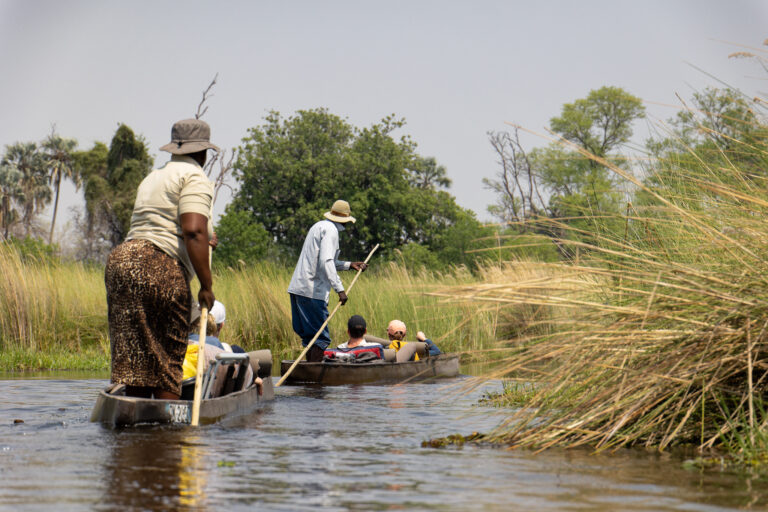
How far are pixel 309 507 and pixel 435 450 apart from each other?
6.64 ft

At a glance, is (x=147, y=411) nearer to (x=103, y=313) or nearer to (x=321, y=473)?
(x=321, y=473)

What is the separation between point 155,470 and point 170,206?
2.30 meters

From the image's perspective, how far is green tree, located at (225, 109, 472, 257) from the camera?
180ft

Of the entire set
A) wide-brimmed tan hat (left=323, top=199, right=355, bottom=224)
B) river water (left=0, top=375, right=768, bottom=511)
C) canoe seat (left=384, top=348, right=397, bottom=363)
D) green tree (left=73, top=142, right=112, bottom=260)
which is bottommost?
river water (left=0, top=375, right=768, bottom=511)

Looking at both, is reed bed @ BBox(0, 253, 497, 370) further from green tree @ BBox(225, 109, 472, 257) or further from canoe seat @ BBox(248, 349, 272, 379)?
green tree @ BBox(225, 109, 472, 257)

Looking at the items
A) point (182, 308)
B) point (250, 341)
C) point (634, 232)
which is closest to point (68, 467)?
point (182, 308)

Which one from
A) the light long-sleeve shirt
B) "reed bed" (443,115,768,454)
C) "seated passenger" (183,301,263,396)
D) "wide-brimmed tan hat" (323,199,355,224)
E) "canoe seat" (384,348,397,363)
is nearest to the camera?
"reed bed" (443,115,768,454)

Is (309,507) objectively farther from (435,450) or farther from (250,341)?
(250,341)

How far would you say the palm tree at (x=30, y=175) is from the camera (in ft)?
205

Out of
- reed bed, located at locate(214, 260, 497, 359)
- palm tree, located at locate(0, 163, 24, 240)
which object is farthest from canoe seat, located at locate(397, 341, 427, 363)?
palm tree, located at locate(0, 163, 24, 240)

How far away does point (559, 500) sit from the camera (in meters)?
4.64

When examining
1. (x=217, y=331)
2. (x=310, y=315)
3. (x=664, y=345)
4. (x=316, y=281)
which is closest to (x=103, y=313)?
(x=310, y=315)

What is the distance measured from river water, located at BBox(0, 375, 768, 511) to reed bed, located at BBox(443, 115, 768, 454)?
1.09 feet

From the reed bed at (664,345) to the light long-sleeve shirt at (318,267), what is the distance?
6147 millimetres
